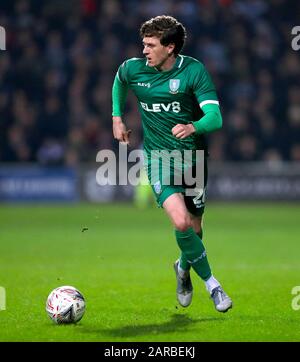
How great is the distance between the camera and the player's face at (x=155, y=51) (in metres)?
6.98

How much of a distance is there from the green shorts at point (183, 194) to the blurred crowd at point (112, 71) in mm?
12650

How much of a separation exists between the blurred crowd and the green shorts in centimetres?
1265

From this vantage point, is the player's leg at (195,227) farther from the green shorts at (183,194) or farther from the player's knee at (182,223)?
the player's knee at (182,223)

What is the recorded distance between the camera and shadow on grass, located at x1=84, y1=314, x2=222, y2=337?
638cm

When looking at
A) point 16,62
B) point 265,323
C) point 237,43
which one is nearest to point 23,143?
point 16,62

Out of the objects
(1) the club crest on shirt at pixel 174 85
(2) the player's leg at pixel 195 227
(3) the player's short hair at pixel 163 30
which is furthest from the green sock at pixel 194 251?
(3) the player's short hair at pixel 163 30

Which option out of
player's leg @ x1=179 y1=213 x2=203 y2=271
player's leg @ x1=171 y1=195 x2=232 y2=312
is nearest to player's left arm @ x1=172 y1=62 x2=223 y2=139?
player's leg @ x1=171 y1=195 x2=232 y2=312

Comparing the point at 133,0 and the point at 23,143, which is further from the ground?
the point at 133,0

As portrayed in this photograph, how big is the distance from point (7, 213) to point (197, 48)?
6.43 meters

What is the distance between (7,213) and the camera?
17516 millimetres

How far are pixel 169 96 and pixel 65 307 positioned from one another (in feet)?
6.03

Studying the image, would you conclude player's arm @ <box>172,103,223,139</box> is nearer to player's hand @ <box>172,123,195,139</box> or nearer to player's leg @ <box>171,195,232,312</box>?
player's hand @ <box>172,123,195,139</box>

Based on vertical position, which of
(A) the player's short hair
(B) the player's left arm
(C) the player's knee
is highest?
(A) the player's short hair

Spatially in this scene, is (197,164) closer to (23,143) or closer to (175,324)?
(175,324)
